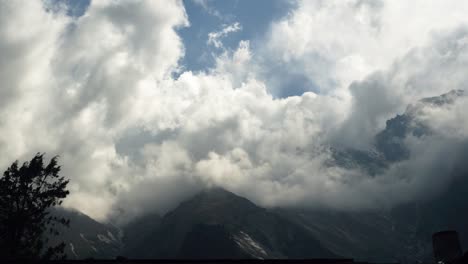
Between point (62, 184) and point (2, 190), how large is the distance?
253 inches

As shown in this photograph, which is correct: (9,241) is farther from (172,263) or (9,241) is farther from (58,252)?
(172,263)

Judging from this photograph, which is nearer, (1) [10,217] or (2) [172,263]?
(2) [172,263]

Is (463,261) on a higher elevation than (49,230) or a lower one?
lower

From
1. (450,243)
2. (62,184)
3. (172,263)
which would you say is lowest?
(172,263)

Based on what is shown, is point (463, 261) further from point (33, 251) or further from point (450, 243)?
point (33, 251)

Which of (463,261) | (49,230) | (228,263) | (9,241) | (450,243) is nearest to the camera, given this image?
(463,261)

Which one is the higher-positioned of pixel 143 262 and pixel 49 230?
pixel 49 230

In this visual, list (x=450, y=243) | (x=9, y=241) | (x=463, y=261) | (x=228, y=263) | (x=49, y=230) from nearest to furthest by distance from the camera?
(x=463, y=261) → (x=228, y=263) → (x=450, y=243) → (x=9, y=241) → (x=49, y=230)

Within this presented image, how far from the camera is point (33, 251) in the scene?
4966cm

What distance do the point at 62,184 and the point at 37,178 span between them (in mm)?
Result: 2795

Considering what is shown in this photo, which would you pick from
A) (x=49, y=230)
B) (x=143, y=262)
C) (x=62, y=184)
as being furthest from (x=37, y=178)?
(x=143, y=262)

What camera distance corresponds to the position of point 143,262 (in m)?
24.9

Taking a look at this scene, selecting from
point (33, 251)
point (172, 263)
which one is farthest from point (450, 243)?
point (33, 251)

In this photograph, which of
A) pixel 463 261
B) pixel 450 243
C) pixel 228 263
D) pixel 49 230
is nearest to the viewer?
pixel 463 261
